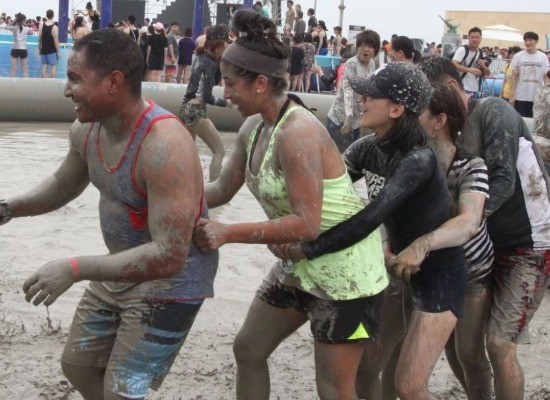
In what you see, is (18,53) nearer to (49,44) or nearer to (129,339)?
(49,44)

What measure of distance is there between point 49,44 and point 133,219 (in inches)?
660

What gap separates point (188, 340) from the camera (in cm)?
544

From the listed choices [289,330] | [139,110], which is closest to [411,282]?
[289,330]

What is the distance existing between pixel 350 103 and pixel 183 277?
19.9 feet

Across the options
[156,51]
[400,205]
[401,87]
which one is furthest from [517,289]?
[156,51]

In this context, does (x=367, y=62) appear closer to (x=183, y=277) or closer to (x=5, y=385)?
(x=5, y=385)

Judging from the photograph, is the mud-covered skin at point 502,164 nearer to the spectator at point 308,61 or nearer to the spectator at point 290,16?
the spectator at point 308,61

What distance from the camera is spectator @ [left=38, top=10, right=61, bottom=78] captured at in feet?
61.7

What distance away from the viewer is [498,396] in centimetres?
407

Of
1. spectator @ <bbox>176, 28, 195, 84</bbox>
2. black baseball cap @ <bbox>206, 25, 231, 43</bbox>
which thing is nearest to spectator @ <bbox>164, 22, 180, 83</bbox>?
spectator @ <bbox>176, 28, 195, 84</bbox>

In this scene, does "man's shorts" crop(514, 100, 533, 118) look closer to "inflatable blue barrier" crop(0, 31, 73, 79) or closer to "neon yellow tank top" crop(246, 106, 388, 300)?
"inflatable blue barrier" crop(0, 31, 73, 79)

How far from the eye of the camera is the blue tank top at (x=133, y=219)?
120 inches

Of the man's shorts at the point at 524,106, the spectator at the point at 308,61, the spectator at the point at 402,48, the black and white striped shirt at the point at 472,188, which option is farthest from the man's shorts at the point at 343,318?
the spectator at the point at 308,61

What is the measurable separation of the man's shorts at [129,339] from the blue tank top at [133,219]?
1.8 inches
